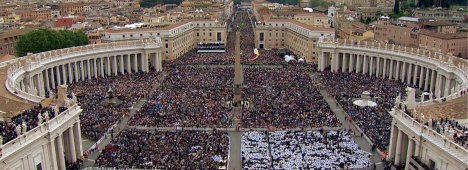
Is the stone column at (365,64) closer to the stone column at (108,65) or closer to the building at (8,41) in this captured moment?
the stone column at (108,65)

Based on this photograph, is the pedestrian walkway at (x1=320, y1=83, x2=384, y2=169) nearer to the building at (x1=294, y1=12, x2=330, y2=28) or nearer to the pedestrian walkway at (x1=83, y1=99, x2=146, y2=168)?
the pedestrian walkway at (x1=83, y1=99, x2=146, y2=168)

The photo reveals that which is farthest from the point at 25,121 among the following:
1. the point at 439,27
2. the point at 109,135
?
the point at 439,27

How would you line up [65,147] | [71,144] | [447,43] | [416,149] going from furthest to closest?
1. [447,43]
2. [65,147]
3. [71,144]
4. [416,149]

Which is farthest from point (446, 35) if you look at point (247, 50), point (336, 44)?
point (247, 50)

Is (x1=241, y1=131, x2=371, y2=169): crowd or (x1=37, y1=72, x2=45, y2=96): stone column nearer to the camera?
(x1=241, y1=131, x2=371, y2=169): crowd

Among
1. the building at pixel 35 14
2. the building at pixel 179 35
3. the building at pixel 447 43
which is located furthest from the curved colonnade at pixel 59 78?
the building at pixel 35 14

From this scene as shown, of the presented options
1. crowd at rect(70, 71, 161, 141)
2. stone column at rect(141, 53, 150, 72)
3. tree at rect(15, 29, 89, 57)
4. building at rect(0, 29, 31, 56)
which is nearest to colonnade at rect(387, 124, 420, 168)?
crowd at rect(70, 71, 161, 141)

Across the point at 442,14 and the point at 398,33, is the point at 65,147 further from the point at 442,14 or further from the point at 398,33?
the point at 442,14
